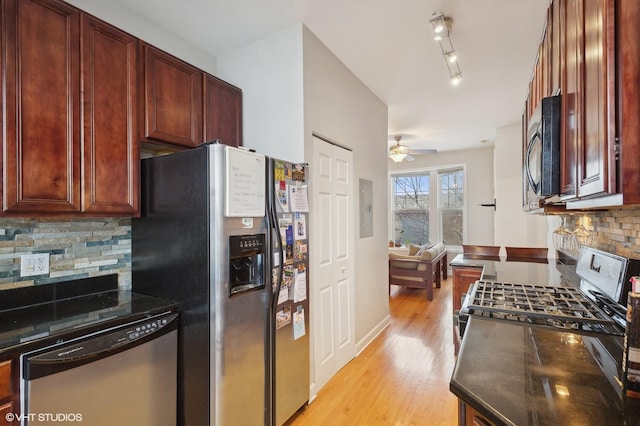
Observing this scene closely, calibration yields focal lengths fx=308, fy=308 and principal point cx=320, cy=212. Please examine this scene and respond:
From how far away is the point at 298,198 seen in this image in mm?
2090

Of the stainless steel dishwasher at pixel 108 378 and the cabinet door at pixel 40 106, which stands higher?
the cabinet door at pixel 40 106

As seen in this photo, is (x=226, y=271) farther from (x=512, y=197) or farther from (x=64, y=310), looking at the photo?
(x=512, y=197)

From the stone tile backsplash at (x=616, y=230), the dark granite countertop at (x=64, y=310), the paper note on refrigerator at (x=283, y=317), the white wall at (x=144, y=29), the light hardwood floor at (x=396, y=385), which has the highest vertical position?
the white wall at (x=144, y=29)

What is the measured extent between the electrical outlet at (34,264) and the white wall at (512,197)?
18.6 feet

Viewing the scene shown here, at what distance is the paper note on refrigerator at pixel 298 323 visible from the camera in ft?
6.85

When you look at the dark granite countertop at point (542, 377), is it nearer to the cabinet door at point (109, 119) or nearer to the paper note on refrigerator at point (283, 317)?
the paper note on refrigerator at point (283, 317)

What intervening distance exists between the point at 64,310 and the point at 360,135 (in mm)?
2752

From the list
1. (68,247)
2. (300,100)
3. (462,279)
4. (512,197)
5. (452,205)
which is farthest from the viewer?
(452,205)

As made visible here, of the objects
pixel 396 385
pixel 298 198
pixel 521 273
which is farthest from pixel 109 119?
pixel 521 273

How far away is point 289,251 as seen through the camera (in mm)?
2025

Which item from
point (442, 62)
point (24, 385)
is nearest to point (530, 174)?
point (442, 62)

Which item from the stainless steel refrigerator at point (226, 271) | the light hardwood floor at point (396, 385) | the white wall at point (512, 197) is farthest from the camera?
the white wall at point (512, 197)

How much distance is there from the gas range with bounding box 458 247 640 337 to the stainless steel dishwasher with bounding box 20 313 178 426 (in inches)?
60.2

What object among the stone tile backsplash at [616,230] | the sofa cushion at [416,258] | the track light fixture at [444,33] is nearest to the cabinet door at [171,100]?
the track light fixture at [444,33]
